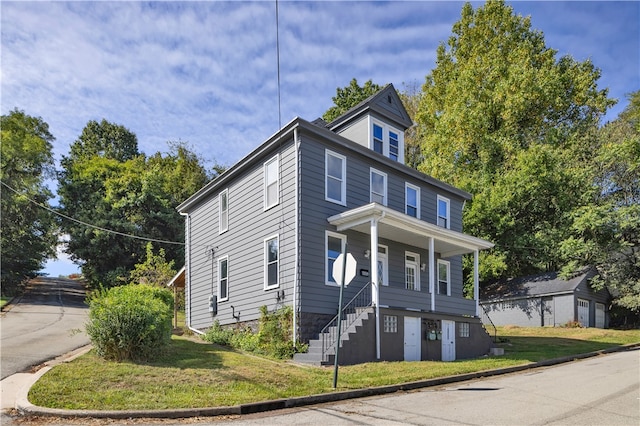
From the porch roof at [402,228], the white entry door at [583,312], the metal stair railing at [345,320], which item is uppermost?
the porch roof at [402,228]

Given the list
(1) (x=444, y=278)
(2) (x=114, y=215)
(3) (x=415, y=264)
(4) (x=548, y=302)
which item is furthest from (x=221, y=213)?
(4) (x=548, y=302)

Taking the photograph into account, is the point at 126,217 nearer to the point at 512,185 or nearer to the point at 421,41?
the point at 512,185

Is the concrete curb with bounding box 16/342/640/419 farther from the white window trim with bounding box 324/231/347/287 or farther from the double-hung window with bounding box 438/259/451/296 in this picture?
the double-hung window with bounding box 438/259/451/296

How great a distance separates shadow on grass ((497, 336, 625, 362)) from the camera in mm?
17184

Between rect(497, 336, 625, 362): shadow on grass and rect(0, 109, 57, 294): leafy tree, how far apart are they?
29765 mm

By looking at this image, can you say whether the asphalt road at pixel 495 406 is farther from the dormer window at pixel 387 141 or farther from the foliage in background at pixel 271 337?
the dormer window at pixel 387 141

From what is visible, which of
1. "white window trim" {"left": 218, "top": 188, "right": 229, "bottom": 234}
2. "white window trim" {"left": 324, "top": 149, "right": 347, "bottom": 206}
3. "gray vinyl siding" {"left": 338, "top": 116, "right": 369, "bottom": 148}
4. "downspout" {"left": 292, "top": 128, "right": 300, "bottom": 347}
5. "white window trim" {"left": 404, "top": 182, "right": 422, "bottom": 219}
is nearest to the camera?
"downspout" {"left": 292, "top": 128, "right": 300, "bottom": 347}

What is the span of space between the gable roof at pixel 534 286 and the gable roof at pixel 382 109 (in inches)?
586

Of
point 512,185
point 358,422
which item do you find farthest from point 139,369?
point 512,185

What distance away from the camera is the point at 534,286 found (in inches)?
1166

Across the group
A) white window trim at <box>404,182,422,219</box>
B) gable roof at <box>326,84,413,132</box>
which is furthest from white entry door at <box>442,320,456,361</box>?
gable roof at <box>326,84,413,132</box>

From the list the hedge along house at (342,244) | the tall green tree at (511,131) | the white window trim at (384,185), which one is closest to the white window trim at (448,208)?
the hedge along house at (342,244)

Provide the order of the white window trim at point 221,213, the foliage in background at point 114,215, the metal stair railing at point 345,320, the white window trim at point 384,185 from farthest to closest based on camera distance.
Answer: the foliage in background at point 114,215 → the white window trim at point 221,213 → the white window trim at point 384,185 → the metal stair railing at point 345,320

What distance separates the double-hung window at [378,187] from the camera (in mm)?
17797
